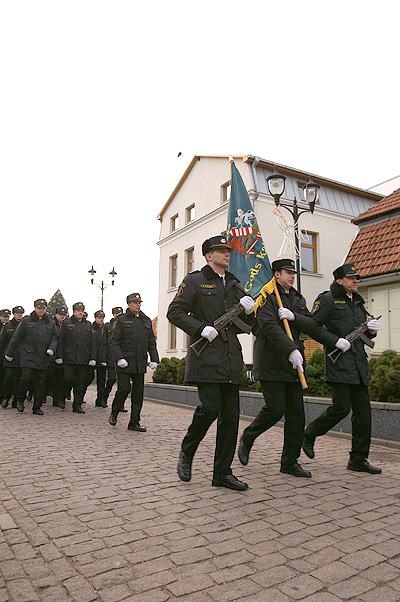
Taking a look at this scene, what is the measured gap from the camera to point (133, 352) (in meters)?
8.11

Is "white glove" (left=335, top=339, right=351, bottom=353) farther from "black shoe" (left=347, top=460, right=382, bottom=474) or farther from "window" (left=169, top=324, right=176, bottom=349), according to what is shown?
"window" (left=169, top=324, right=176, bottom=349)

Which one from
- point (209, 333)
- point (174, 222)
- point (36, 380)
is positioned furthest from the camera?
point (174, 222)

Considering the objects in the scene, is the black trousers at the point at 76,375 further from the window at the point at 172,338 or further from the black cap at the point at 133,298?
the window at the point at 172,338

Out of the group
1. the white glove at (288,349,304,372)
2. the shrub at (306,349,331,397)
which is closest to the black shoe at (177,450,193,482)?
the white glove at (288,349,304,372)

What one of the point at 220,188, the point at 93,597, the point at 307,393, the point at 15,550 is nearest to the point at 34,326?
the point at 307,393

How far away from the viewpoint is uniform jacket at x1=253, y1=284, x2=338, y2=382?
16.0 feet

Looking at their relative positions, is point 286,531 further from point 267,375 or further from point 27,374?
point 27,374

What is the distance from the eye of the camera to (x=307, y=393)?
9281mm

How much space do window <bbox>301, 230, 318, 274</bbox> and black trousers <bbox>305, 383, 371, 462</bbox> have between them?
1821cm

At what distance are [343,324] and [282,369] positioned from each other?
0.97 meters

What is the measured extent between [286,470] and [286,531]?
1715mm

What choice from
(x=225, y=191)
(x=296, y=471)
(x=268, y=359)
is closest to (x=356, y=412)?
(x=296, y=471)

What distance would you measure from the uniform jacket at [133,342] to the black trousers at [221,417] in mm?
3616

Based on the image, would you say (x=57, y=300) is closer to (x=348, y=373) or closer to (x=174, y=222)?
(x=174, y=222)
